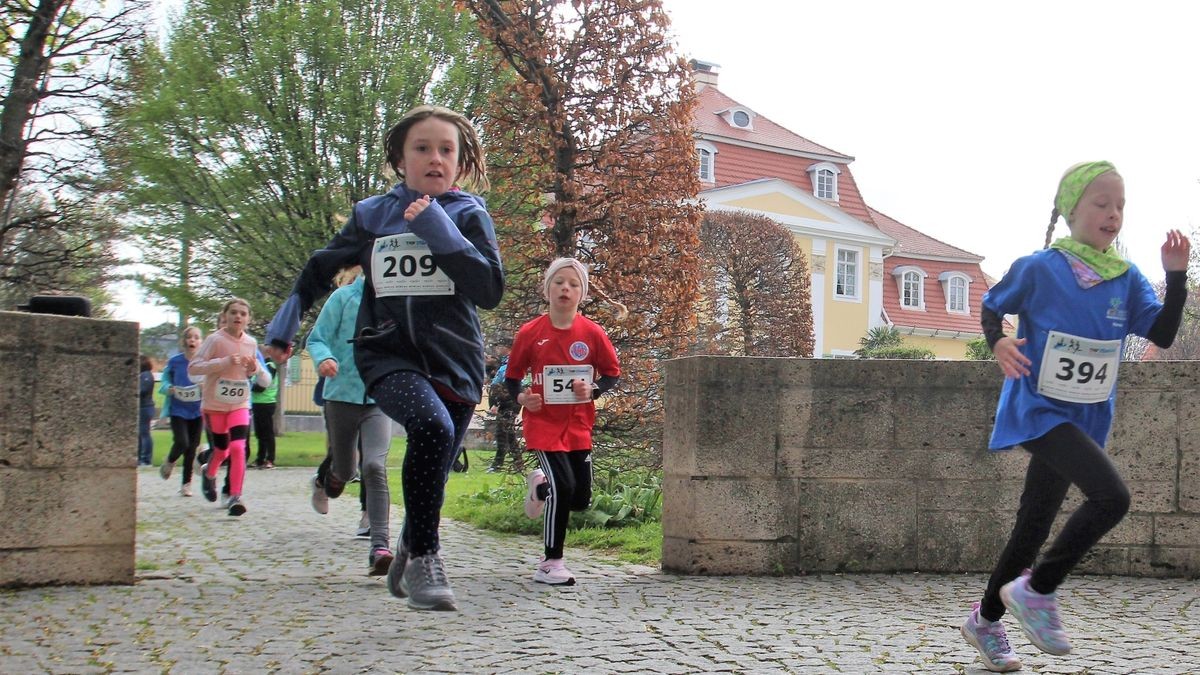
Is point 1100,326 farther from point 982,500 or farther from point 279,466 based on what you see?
point 279,466

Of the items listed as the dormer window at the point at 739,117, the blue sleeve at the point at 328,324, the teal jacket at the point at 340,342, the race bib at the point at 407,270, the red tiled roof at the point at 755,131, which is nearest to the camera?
the race bib at the point at 407,270

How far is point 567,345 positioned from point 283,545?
8.23 feet

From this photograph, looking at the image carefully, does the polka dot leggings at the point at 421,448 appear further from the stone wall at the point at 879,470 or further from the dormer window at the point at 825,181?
the dormer window at the point at 825,181

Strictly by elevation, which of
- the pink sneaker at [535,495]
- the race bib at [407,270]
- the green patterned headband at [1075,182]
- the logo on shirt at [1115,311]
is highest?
the green patterned headband at [1075,182]

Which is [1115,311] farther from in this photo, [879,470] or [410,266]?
[410,266]

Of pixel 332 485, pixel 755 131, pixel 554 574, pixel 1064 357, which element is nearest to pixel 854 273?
pixel 755 131

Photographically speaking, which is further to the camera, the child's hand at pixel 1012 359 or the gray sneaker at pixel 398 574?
the gray sneaker at pixel 398 574

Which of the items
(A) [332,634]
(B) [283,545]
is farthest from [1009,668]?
(B) [283,545]

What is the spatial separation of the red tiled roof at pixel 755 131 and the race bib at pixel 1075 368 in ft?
144

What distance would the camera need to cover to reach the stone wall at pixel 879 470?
6.58 m

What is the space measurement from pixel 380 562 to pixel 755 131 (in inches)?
1840

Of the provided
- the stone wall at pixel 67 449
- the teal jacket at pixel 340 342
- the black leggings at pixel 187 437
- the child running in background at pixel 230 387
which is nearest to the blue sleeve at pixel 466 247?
the stone wall at pixel 67 449

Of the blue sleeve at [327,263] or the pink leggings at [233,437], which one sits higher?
the blue sleeve at [327,263]

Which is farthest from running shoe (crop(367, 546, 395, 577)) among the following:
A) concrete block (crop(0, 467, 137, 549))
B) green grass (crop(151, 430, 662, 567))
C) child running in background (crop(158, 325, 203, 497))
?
child running in background (crop(158, 325, 203, 497))
